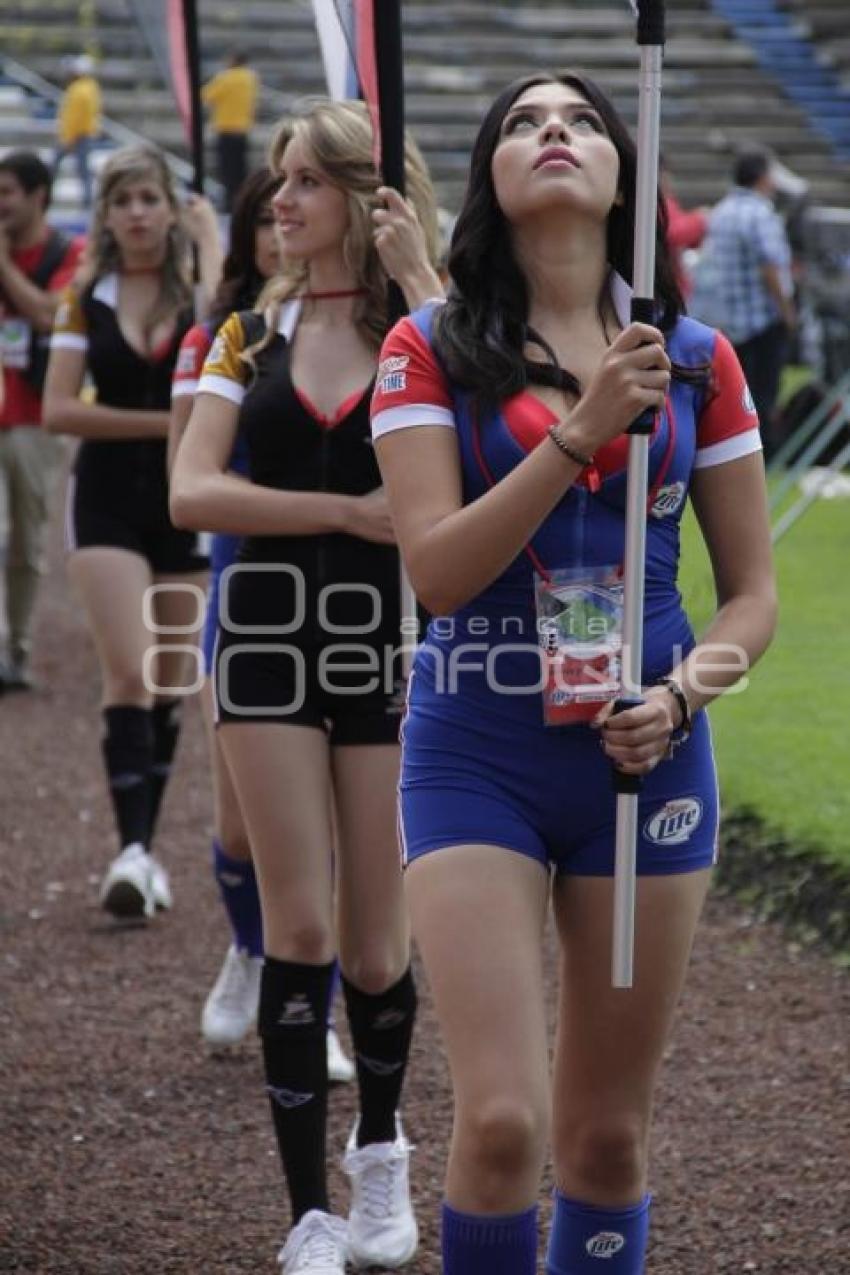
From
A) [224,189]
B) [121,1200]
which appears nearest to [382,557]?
[121,1200]

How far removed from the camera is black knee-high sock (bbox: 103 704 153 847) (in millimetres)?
7062

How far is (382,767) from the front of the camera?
441 centimetres

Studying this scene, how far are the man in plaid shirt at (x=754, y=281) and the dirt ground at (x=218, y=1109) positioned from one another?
29.6ft

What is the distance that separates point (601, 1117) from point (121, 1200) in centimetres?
176

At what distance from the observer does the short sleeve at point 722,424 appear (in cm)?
342

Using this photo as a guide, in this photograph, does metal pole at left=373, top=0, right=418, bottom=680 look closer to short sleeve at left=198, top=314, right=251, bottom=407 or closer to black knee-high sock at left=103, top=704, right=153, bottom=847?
short sleeve at left=198, top=314, right=251, bottom=407

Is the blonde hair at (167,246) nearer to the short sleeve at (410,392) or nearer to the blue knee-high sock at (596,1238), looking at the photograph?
the short sleeve at (410,392)

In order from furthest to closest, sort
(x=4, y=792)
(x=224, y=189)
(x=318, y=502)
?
(x=224, y=189), (x=4, y=792), (x=318, y=502)

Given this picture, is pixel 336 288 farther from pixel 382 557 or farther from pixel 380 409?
pixel 380 409

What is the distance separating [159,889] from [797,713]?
3.06 meters

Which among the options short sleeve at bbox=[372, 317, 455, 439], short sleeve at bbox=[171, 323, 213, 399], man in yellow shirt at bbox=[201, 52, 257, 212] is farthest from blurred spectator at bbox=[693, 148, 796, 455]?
short sleeve at bbox=[372, 317, 455, 439]

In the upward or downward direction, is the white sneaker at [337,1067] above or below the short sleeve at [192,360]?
below

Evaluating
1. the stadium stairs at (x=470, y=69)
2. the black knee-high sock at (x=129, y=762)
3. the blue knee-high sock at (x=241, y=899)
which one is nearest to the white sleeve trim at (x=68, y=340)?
the black knee-high sock at (x=129, y=762)

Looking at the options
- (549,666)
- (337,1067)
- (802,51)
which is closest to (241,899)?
(337,1067)
